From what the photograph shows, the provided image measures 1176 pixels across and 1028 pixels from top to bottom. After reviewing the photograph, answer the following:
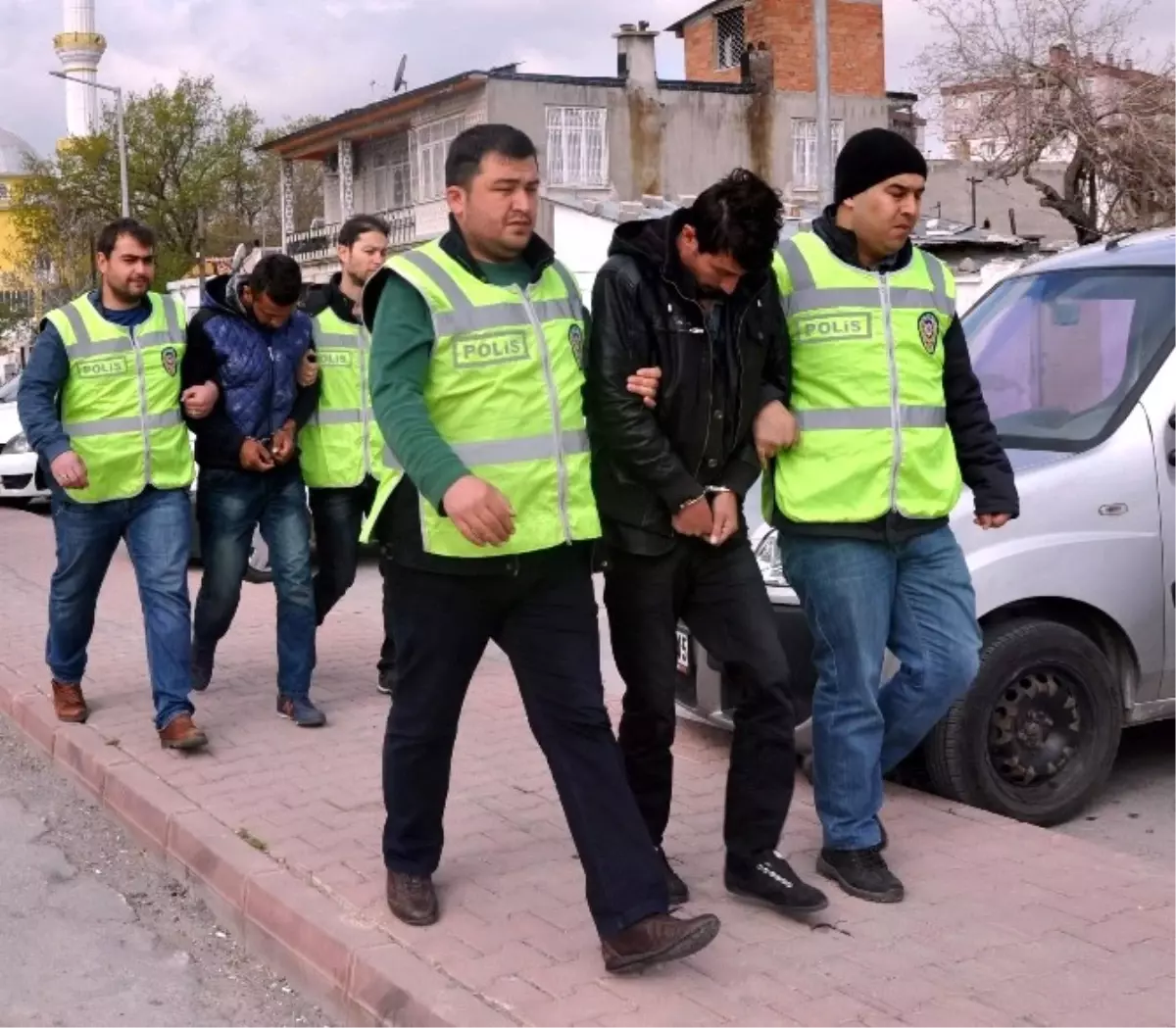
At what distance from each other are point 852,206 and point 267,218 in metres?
56.9

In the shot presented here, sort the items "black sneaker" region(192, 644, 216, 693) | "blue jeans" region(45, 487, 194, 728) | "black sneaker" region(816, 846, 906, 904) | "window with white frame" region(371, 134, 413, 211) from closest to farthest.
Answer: "black sneaker" region(816, 846, 906, 904), "blue jeans" region(45, 487, 194, 728), "black sneaker" region(192, 644, 216, 693), "window with white frame" region(371, 134, 413, 211)

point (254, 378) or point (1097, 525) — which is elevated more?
point (254, 378)

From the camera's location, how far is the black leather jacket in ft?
13.5

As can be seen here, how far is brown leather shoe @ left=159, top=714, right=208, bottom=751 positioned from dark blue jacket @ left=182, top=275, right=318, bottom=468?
1029mm

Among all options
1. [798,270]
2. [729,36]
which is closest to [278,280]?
[798,270]

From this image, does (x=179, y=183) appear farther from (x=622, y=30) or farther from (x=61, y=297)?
(x=622, y=30)

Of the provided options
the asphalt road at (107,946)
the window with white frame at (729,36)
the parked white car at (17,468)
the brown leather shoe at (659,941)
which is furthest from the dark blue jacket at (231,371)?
the window with white frame at (729,36)

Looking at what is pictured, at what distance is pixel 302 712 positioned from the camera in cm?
679

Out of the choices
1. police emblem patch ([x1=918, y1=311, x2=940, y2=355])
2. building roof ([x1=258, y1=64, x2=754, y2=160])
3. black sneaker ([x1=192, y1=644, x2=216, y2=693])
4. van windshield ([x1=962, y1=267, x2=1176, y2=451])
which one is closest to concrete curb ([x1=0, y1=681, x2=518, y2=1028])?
black sneaker ([x1=192, y1=644, x2=216, y2=693])

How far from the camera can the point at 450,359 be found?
400 centimetres

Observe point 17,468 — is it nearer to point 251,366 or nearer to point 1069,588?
point 251,366

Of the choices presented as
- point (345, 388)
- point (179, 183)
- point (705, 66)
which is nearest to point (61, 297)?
point (179, 183)

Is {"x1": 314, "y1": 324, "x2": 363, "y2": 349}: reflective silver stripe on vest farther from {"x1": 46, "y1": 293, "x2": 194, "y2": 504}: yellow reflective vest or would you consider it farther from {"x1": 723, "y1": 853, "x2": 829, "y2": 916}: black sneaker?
{"x1": 723, "y1": 853, "x2": 829, "y2": 916}: black sneaker

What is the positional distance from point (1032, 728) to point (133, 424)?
11.6 ft
